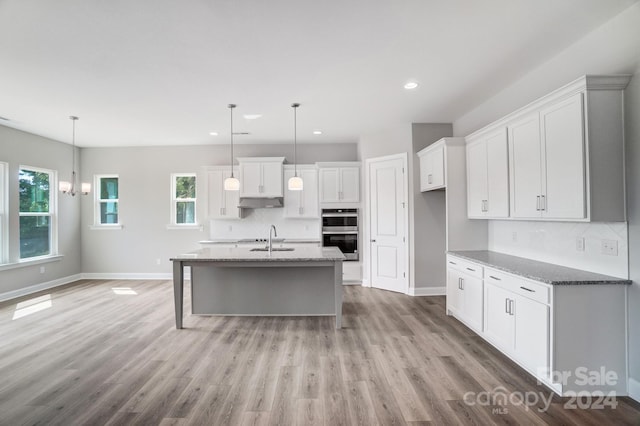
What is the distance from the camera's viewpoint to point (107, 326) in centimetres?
363

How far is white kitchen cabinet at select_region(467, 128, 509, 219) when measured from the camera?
3.06m

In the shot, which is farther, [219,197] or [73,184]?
[219,197]

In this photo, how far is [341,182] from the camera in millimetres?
5703

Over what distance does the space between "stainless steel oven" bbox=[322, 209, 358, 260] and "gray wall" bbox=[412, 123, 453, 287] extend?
4.02ft

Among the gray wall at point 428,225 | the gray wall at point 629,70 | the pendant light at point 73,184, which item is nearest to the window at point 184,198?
the pendant light at point 73,184

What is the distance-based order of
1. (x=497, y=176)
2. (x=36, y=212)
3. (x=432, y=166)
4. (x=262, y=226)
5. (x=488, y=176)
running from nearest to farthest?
(x=497, y=176) < (x=488, y=176) < (x=432, y=166) < (x=36, y=212) < (x=262, y=226)

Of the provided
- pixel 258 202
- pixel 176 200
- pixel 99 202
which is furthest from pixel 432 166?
pixel 99 202

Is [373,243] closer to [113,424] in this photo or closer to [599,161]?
[599,161]

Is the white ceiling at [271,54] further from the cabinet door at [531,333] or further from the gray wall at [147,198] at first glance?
the cabinet door at [531,333]

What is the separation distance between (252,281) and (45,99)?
351 cm

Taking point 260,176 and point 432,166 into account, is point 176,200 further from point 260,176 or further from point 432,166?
point 432,166

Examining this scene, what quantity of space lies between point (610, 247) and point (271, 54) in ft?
10.7

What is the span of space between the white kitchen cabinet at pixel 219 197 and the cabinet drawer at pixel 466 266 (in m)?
4.08

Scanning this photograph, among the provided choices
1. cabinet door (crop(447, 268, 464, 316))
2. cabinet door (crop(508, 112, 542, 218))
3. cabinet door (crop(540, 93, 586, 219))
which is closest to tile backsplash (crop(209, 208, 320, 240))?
cabinet door (crop(447, 268, 464, 316))
